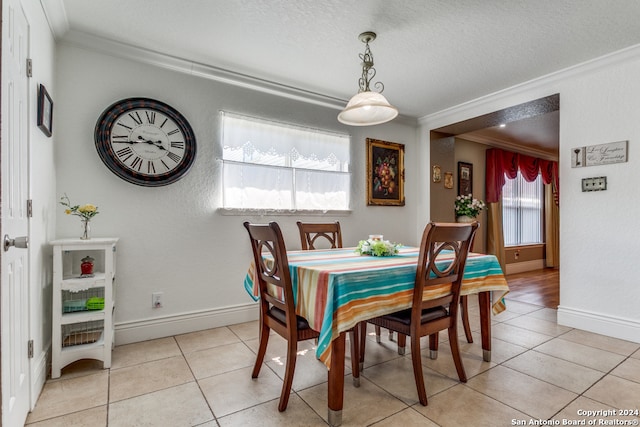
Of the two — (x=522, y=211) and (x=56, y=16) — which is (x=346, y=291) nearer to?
(x=56, y=16)

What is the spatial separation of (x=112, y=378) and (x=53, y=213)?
123 cm

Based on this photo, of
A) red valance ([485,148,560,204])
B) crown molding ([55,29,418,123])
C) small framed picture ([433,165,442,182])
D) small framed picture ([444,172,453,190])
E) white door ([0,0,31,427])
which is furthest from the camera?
red valance ([485,148,560,204])

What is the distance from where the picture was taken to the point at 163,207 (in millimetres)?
2857

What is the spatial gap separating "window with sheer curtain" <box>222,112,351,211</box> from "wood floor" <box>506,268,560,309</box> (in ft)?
8.51

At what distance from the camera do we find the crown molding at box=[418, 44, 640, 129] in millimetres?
2827

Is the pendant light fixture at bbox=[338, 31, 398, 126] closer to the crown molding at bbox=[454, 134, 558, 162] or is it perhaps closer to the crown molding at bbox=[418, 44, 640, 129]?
the crown molding at bbox=[418, 44, 640, 129]

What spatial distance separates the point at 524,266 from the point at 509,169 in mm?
1857

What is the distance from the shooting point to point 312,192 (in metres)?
3.68

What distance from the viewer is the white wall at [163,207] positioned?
2539 mm

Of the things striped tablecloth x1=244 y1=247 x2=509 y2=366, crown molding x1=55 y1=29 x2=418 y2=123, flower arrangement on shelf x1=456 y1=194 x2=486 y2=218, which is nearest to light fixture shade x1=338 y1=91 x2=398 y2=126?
striped tablecloth x1=244 y1=247 x2=509 y2=366

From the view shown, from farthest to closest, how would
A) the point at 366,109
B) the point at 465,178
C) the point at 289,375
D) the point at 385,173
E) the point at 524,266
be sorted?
the point at 524,266
the point at 465,178
the point at 385,173
the point at 366,109
the point at 289,375

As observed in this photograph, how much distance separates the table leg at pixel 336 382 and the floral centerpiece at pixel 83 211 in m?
1.90

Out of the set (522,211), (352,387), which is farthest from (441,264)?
(522,211)

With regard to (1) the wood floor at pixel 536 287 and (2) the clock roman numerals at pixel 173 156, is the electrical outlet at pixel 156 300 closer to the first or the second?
(2) the clock roman numerals at pixel 173 156
